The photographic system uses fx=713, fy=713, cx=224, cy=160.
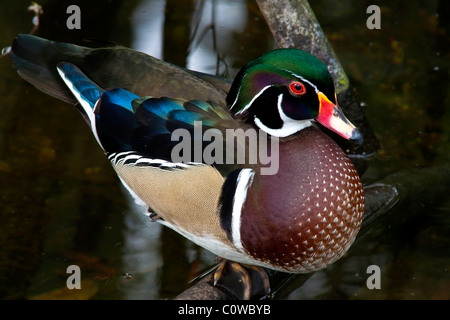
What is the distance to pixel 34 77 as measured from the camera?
12.2 ft

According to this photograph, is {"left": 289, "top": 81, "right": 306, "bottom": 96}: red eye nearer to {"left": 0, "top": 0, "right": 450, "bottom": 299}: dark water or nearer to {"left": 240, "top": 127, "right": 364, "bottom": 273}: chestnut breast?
{"left": 240, "top": 127, "right": 364, "bottom": 273}: chestnut breast

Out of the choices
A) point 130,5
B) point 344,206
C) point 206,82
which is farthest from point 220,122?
point 130,5

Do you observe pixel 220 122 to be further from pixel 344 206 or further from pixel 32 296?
pixel 32 296

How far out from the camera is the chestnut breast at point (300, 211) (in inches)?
122

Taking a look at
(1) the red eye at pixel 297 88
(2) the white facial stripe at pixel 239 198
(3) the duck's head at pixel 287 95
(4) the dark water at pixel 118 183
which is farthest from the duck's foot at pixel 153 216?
(1) the red eye at pixel 297 88

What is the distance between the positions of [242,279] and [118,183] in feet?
4.00

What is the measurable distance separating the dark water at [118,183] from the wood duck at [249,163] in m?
0.57

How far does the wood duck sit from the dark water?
0.57 meters

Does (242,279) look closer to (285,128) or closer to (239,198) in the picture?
(239,198)

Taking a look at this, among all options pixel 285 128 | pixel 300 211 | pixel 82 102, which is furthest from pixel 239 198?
pixel 82 102

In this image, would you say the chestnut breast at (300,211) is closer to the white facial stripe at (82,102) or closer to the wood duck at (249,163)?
the wood duck at (249,163)

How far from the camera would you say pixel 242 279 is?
11.5 ft

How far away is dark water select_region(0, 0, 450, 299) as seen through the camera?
3799 mm
